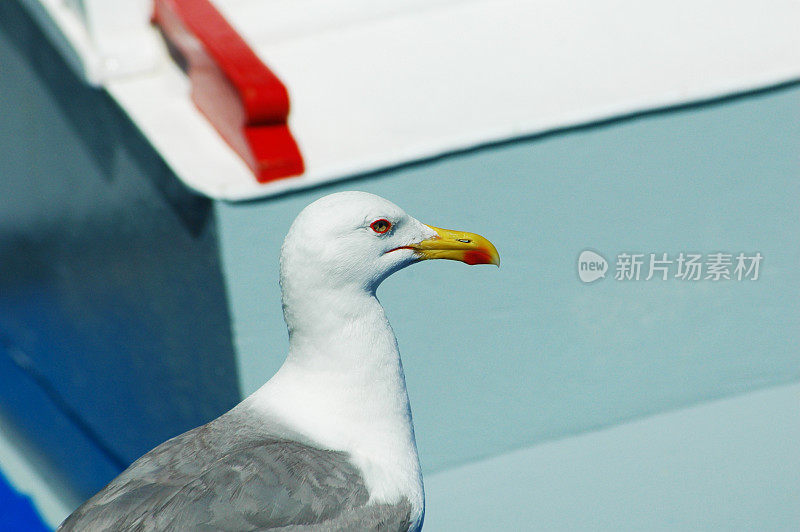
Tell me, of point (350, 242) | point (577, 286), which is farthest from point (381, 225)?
point (577, 286)

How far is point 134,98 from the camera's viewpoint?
3.40 m

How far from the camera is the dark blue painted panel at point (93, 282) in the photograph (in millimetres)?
3344

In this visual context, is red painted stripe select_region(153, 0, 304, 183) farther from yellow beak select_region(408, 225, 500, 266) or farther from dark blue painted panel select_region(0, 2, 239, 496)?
yellow beak select_region(408, 225, 500, 266)

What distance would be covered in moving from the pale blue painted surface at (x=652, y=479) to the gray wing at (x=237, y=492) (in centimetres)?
142

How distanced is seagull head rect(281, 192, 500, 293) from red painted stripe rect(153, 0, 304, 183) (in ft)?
2.81

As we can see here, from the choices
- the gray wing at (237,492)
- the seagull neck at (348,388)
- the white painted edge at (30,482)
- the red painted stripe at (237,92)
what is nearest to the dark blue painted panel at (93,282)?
the white painted edge at (30,482)

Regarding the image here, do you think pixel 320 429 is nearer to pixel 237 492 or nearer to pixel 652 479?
pixel 237 492

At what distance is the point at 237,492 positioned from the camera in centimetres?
205

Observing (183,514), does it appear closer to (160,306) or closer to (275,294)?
(275,294)

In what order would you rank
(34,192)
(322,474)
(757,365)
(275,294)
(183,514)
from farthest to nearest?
(34,192), (757,365), (275,294), (322,474), (183,514)

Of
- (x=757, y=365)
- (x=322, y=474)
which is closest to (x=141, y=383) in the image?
(x=322, y=474)

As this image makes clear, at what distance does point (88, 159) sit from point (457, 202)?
1312mm

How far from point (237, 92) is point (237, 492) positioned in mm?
1313

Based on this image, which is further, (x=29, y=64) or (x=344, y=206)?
(x=29, y=64)
